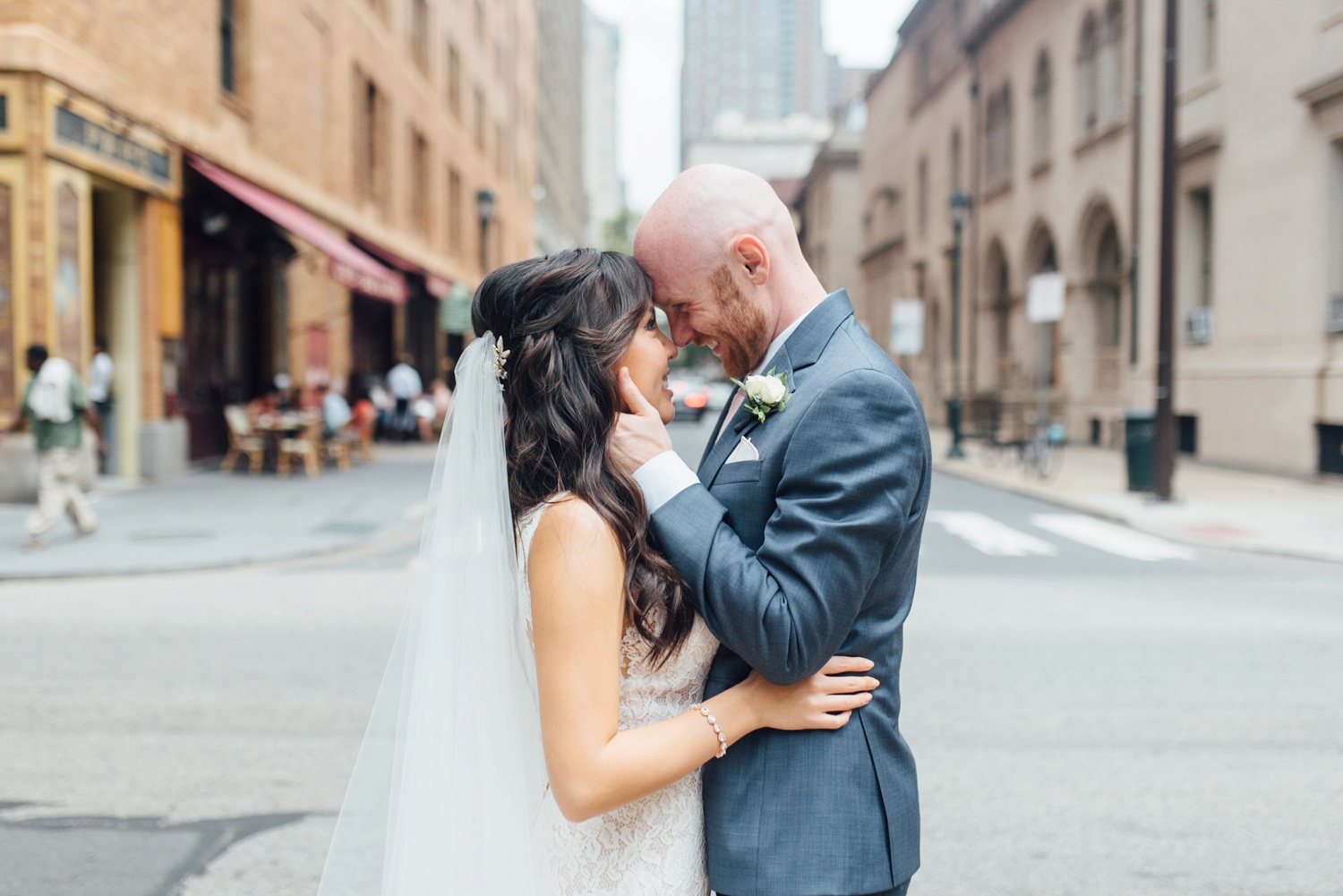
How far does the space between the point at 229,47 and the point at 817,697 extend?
20096 mm

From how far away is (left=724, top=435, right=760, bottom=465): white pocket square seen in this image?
71.2 inches

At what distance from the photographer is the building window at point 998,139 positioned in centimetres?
3189

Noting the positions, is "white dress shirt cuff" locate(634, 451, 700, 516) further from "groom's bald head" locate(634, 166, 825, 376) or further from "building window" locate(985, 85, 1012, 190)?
"building window" locate(985, 85, 1012, 190)

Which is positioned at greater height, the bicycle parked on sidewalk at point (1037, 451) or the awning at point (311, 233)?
the awning at point (311, 233)

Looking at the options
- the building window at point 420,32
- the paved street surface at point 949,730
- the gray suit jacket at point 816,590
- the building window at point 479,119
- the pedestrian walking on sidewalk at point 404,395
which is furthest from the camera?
the building window at point 479,119

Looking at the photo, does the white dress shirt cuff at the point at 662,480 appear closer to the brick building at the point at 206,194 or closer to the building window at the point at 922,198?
the brick building at the point at 206,194

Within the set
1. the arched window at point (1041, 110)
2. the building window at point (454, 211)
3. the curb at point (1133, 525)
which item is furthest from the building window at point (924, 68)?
the curb at point (1133, 525)

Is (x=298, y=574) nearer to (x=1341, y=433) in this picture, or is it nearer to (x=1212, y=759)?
(x=1212, y=759)

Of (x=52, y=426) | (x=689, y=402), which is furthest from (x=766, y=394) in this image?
(x=689, y=402)

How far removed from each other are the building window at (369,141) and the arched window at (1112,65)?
53.8 ft

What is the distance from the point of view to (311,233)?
1833cm

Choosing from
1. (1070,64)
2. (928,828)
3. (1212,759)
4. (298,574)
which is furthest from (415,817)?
(1070,64)

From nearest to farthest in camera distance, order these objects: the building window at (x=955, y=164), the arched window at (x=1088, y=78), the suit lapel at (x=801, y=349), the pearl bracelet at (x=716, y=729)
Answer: the pearl bracelet at (x=716, y=729) < the suit lapel at (x=801, y=349) < the arched window at (x=1088, y=78) < the building window at (x=955, y=164)

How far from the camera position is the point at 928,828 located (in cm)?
423
